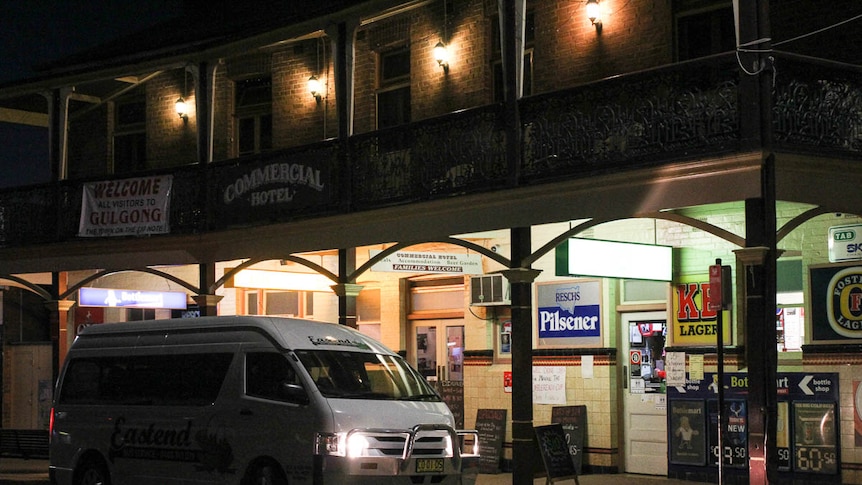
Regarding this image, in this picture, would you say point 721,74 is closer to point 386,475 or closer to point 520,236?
point 520,236

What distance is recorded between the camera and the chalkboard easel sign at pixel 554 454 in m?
14.3

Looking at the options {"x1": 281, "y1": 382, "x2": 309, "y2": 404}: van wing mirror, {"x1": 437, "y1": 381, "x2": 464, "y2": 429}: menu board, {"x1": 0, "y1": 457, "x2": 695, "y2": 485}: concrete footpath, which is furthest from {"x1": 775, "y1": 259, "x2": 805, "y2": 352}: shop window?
{"x1": 281, "y1": 382, "x2": 309, "y2": 404}: van wing mirror

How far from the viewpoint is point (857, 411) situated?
14422 millimetres

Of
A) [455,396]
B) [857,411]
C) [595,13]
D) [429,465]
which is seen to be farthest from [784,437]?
[595,13]

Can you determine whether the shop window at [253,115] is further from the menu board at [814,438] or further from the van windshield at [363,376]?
the menu board at [814,438]

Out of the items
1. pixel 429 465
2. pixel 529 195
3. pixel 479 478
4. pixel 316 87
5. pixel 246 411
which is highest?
pixel 316 87

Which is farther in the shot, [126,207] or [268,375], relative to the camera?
[126,207]

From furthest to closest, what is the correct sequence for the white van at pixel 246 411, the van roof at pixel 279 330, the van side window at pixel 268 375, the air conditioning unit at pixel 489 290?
the air conditioning unit at pixel 489 290 < the van roof at pixel 279 330 < the van side window at pixel 268 375 < the white van at pixel 246 411

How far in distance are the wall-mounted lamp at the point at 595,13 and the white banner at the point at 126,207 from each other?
7614mm

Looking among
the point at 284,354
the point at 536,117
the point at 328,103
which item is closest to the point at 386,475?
the point at 284,354

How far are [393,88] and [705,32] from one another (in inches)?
244

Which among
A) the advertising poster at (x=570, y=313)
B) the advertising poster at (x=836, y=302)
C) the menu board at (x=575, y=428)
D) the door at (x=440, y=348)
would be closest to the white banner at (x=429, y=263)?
the advertising poster at (x=570, y=313)

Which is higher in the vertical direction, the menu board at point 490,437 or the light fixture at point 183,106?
the light fixture at point 183,106

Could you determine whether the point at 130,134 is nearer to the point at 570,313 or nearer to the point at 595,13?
the point at 570,313
